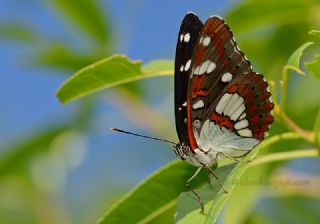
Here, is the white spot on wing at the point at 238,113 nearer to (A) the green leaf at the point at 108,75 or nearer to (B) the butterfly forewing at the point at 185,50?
(B) the butterfly forewing at the point at 185,50

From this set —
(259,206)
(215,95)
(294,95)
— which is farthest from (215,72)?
(259,206)

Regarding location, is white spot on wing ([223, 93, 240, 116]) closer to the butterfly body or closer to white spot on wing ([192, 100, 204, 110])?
the butterfly body

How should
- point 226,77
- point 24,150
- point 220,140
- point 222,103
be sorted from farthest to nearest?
point 24,150 → point 220,140 → point 222,103 → point 226,77

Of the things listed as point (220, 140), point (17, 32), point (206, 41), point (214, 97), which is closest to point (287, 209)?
point (220, 140)

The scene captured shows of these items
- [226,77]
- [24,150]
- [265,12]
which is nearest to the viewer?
[226,77]

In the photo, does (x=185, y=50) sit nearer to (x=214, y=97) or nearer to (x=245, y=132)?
(x=214, y=97)

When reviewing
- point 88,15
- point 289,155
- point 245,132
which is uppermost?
point 88,15

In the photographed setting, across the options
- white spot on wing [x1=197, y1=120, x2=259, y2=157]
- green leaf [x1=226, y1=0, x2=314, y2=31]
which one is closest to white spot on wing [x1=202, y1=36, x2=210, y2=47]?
white spot on wing [x1=197, y1=120, x2=259, y2=157]
